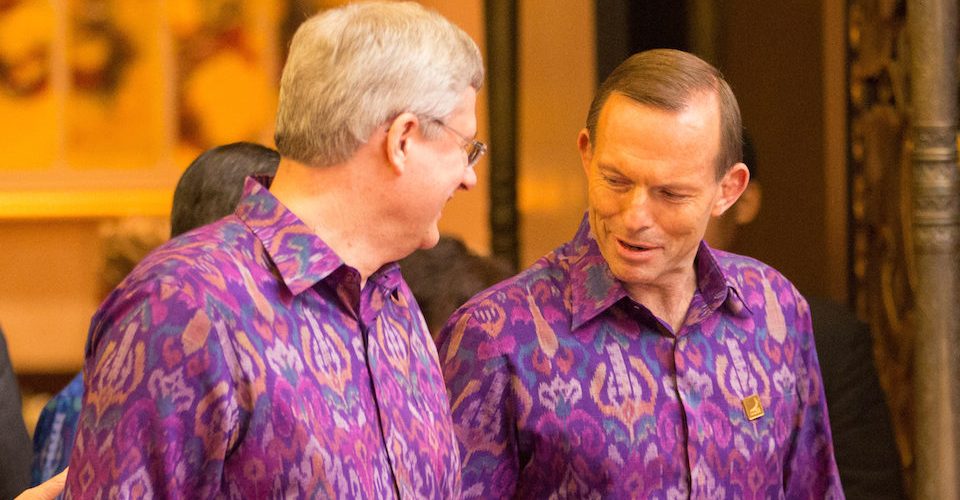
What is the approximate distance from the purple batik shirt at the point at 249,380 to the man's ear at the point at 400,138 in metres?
0.13

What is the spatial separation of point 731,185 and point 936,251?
3.58 ft

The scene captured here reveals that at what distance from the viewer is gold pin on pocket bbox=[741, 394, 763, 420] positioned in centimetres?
200

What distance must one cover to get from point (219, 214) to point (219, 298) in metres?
0.88

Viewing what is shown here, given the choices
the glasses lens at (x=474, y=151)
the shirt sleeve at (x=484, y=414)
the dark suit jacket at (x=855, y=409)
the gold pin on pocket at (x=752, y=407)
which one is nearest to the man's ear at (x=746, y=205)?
the dark suit jacket at (x=855, y=409)

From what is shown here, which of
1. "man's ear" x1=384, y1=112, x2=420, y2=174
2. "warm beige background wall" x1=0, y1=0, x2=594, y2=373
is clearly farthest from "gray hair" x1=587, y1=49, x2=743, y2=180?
"warm beige background wall" x1=0, y1=0, x2=594, y2=373

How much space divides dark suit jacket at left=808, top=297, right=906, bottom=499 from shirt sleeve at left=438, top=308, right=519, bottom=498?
1072 mm

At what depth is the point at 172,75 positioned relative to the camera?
5793 millimetres

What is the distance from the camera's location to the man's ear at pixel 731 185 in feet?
6.67

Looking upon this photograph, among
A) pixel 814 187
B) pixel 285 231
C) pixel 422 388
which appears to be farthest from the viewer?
pixel 814 187

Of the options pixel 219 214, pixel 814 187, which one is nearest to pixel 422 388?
pixel 219 214

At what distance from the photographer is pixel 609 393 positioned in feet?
6.37

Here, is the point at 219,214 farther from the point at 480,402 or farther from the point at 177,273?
the point at 177,273

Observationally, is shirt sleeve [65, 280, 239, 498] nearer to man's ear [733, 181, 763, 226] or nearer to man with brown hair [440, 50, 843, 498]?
man with brown hair [440, 50, 843, 498]

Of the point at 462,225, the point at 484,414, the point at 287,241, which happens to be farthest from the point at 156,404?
the point at 462,225
